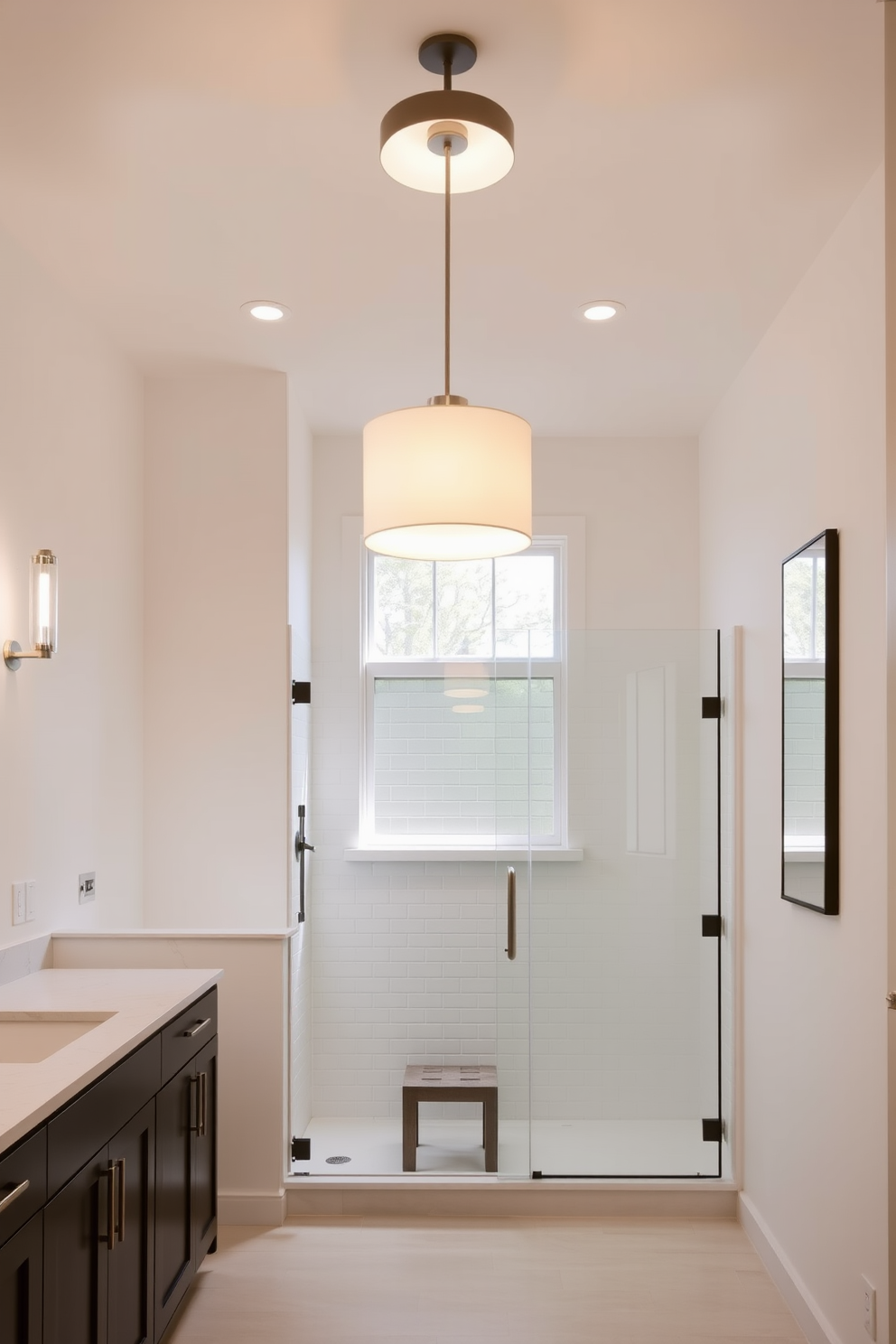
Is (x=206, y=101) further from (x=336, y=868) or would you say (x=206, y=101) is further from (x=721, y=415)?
(x=336, y=868)

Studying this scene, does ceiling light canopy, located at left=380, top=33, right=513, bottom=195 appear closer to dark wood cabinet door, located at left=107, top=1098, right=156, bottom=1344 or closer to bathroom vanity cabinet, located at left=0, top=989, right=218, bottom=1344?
bathroom vanity cabinet, located at left=0, top=989, right=218, bottom=1344

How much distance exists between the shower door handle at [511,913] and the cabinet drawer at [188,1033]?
1.06m

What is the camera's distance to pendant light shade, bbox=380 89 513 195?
2.02 meters

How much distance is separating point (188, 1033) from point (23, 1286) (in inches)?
42.3

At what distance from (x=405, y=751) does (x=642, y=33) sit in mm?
2650

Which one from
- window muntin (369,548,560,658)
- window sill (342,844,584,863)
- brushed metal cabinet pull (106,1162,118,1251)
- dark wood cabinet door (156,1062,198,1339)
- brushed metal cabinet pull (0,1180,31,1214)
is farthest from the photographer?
window muntin (369,548,560,658)

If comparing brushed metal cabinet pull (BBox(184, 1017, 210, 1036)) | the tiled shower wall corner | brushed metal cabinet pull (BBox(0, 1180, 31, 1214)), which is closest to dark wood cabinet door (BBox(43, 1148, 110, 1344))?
brushed metal cabinet pull (BBox(0, 1180, 31, 1214))

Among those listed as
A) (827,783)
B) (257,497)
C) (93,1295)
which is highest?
(257,497)

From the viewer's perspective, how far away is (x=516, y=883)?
3869 millimetres

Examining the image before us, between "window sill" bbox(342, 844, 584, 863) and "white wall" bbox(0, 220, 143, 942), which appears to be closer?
"white wall" bbox(0, 220, 143, 942)

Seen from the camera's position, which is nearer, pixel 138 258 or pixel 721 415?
pixel 138 258

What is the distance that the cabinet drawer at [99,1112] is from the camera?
6.52 ft

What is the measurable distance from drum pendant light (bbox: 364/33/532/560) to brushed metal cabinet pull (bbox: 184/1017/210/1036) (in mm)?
1486

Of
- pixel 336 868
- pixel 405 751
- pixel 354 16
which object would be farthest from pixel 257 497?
pixel 354 16
